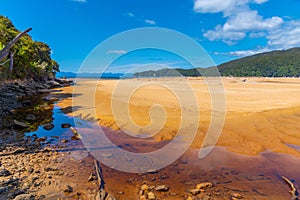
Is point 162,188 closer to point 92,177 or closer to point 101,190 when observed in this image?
point 101,190

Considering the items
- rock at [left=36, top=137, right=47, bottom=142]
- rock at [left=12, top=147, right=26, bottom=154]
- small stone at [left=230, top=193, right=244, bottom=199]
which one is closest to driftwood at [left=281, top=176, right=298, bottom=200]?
small stone at [left=230, top=193, right=244, bottom=199]

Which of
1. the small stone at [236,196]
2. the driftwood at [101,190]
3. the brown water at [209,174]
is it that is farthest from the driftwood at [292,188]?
the driftwood at [101,190]

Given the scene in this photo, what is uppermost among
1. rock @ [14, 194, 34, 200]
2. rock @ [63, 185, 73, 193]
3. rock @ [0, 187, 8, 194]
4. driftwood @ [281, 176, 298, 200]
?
rock @ [0, 187, 8, 194]

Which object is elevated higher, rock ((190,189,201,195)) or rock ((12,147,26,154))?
rock ((12,147,26,154))

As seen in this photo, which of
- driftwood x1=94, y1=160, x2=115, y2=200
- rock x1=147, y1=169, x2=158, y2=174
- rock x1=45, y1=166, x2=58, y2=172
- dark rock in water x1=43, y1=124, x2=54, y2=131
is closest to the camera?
driftwood x1=94, y1=160, x2=115, y2=200

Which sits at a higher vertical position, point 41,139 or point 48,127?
point 48,127

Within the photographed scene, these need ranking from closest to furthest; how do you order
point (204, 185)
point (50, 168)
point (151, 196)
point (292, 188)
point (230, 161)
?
point (151, 196)
point (292, 188)
point (204, 185)
point (50, 168)
point (230, 161)

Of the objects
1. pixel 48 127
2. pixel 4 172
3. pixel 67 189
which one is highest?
pixel 48 127

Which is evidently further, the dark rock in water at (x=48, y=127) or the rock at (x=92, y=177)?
the dark rock in water at (x=48, y=127)

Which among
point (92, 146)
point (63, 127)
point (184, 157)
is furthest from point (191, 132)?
point (63, 127)

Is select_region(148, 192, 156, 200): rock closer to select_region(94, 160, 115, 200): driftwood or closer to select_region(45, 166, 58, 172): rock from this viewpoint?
select_region(94, 160, 115, 200): driftwood

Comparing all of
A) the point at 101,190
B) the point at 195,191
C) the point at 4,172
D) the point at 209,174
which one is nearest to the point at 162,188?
the point at 195,191

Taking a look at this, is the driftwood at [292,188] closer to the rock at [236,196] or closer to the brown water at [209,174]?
the brown water at [209,174]

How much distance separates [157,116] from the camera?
41.7ft
